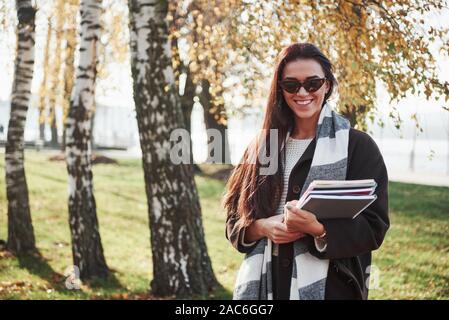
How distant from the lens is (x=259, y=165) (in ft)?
7.86

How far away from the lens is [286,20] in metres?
Answer: 5.74

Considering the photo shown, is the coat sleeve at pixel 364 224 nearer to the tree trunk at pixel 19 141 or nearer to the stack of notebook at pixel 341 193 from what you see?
the stack of notebook at pixel 341 193

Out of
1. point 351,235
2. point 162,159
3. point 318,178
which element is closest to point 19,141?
point 162,159

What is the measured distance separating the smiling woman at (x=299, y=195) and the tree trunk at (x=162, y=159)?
2966mm

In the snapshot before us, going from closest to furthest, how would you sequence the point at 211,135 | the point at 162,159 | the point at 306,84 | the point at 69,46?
the point at 306,84, the point at 162,159, the point at 69,46, the point at 211,135

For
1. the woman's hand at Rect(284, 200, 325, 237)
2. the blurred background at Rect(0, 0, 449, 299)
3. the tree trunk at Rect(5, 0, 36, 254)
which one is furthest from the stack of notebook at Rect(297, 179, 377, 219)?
the tree trunk at Rect(5, 0, 36, 254)

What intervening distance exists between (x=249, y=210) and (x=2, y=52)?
621 centimetres

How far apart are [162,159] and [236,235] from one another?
3059 mm

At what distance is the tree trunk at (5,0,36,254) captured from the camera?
7.16m

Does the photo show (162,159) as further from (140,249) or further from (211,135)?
(211,135)

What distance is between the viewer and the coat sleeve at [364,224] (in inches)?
82.0

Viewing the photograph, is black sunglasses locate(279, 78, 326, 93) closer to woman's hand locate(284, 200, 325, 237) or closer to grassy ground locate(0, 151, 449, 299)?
woman's hand locate(284, 200, 325, 237)

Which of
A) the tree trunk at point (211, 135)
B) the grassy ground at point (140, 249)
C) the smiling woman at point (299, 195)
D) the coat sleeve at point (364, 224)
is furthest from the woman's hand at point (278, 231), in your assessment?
the tree trunk at point (211, 135)

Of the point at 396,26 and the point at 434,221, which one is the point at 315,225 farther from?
the point at 434,221
